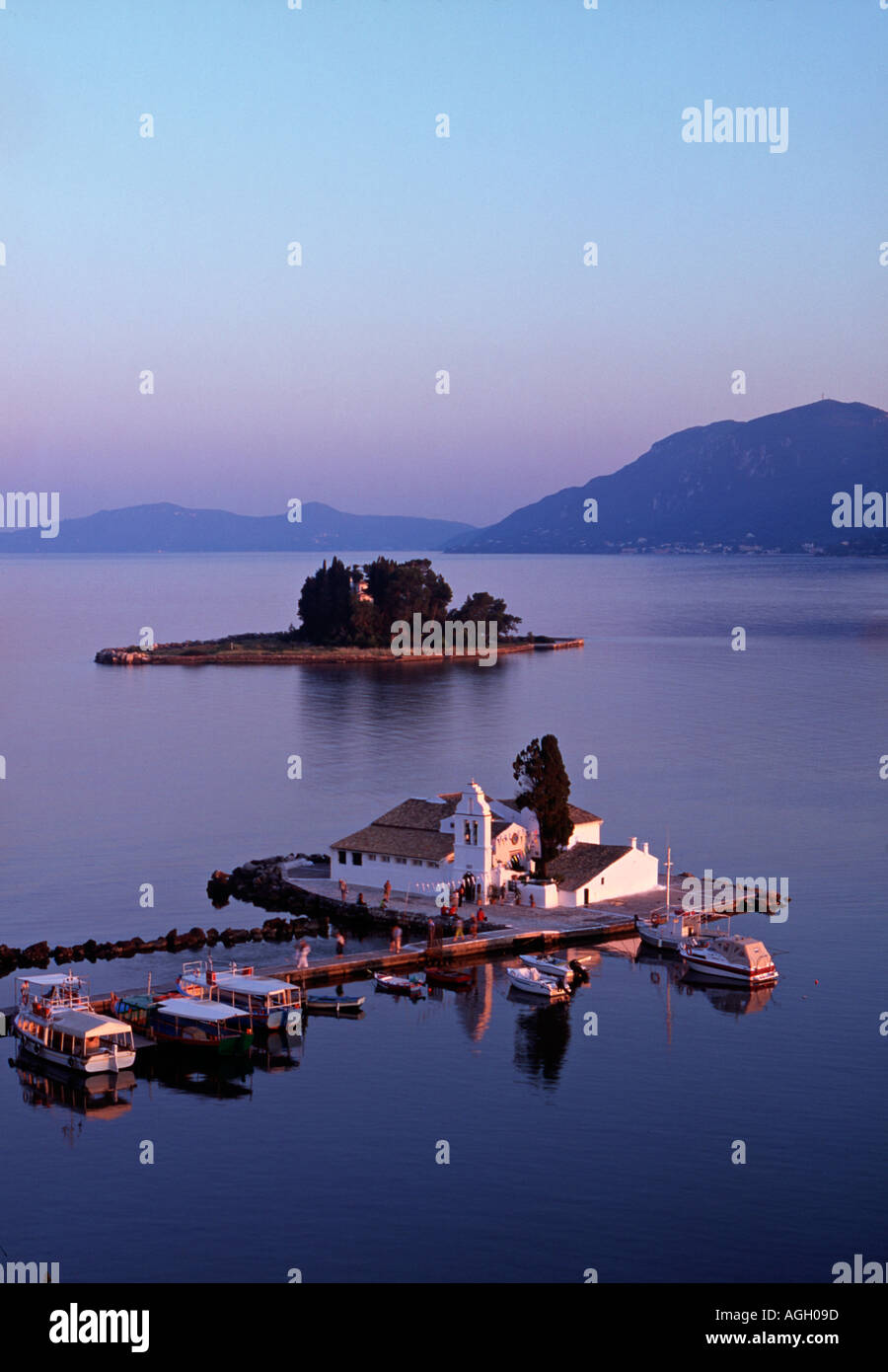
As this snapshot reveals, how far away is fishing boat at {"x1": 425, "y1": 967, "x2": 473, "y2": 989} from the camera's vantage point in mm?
43906

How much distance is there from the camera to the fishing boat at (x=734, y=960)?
1726 inches

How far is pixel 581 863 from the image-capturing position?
52.0 meters

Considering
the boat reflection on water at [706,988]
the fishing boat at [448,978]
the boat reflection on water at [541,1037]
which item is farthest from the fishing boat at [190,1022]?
the boat reflection on water at [706,988]

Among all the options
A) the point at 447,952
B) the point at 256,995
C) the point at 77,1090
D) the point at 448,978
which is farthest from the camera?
the point at 447,952

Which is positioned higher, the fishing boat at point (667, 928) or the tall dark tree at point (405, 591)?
the tall dark tree at point (405, 591)

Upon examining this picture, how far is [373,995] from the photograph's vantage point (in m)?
43.6

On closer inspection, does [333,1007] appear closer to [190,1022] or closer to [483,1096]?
[190,1022]

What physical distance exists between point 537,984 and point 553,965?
1210 millimetres

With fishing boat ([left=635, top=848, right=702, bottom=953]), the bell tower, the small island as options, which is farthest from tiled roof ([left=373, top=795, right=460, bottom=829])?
the small island

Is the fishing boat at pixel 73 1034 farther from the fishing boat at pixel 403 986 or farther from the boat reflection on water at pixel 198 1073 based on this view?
the fishing boat at pixel 403 986

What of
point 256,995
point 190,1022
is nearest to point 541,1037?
point 256,995

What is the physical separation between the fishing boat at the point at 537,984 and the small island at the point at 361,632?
103 meters

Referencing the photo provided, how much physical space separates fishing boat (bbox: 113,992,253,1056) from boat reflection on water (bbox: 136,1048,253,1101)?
31 centimetres

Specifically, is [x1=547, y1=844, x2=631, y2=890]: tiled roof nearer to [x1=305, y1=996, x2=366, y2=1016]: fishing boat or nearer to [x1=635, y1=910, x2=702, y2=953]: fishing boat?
[x1=635, y1=910, x2=702, y2=953]: fishing boat
